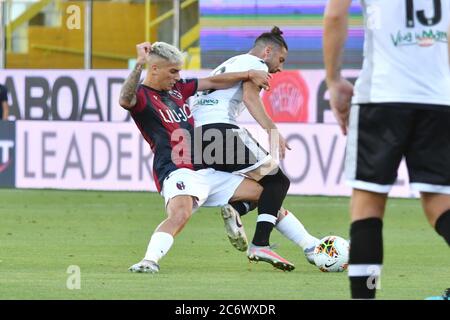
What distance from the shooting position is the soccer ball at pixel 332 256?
31.3 ft

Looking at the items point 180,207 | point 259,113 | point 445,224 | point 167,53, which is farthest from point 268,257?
point 445,224

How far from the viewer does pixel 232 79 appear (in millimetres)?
10148

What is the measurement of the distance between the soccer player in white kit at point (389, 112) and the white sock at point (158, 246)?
10.7 feet

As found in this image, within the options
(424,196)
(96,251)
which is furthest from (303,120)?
(424,196)

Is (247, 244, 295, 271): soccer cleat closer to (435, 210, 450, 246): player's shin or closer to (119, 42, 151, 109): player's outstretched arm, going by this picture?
(119, 42, 151, 109): player's outstretched arm

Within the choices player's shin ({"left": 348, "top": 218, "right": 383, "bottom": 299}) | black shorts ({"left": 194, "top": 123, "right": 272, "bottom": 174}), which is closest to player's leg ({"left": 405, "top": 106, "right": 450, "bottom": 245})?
player's shin ({"left": 348, "top": 218, "right": 383, "bottom": 299})

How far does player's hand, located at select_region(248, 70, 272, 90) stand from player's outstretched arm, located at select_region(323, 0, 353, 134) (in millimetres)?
3977

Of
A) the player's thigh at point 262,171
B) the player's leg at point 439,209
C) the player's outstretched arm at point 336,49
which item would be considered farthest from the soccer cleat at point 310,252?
Result: the player's outstretched arm at point 336,49

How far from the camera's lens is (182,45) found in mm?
23641

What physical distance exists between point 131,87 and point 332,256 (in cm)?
195

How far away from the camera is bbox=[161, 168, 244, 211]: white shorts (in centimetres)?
955

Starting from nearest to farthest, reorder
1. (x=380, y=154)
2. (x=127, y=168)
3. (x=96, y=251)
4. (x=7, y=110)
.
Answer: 1. (x=380, y=154)
2. (x=96, y=251)
3. (x=127, y=168)
4. (x=7, y=110)

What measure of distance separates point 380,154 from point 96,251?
5.40 m
